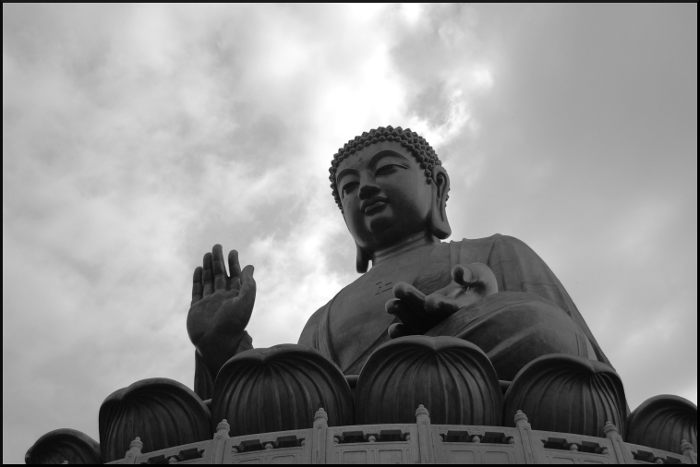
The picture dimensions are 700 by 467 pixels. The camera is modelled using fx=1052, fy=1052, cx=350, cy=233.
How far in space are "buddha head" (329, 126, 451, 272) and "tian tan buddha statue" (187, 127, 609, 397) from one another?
0.01 meters

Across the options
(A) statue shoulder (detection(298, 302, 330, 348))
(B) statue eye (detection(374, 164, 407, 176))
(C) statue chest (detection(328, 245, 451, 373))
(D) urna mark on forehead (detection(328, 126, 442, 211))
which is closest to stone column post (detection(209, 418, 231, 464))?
(C) statue chest (detection(328, 245, 451, 373))

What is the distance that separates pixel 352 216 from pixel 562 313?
146 inches

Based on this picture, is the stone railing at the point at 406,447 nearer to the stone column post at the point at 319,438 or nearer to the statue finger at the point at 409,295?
the stone column post at the point at 319,438

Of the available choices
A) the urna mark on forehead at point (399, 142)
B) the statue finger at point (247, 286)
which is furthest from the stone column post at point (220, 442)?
the urna mark on forehead at point (399, 142)

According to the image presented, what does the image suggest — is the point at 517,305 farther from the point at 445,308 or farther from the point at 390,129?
the point at 390,129

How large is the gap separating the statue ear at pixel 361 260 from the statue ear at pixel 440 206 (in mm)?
798

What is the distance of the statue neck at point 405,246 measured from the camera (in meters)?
10.7

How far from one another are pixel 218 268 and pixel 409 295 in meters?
1.91

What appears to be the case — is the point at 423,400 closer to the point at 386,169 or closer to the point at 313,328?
the point at 313,328

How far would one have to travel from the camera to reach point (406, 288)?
7418mm

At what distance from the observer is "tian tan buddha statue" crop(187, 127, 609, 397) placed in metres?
7.26

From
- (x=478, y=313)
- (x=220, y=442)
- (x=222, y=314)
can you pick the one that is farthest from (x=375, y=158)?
(x=220, y=442)

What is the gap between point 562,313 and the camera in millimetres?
7523

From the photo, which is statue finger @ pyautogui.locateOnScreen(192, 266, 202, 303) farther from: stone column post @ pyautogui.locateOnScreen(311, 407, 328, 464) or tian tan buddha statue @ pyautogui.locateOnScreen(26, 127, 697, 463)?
stone column post @ pyautogui.locateOnScreen(311, 407, 328, 464)
